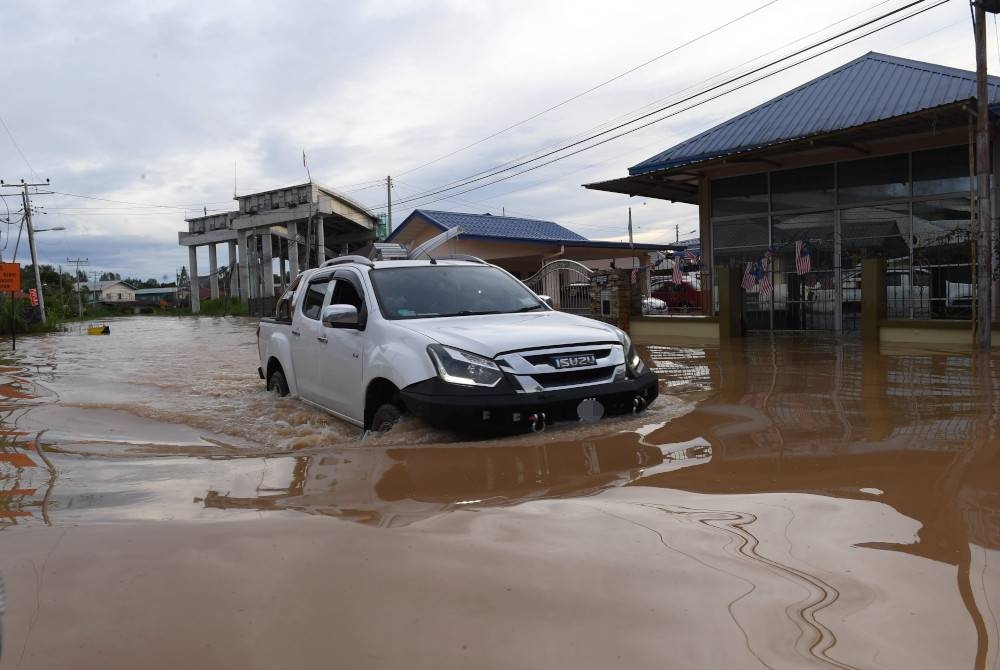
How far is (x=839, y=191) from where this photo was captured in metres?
16.0

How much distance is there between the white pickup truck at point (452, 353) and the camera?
4984 millimetres

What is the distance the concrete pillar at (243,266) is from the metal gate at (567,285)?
3747 centimetres

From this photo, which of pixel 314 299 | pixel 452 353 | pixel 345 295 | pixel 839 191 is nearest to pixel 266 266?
pixel 839 191

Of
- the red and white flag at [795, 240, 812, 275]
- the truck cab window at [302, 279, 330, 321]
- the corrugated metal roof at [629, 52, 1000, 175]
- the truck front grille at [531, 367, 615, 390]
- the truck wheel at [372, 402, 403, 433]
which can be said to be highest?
the corrugated metal roof at [629, 52, 1000, 175]

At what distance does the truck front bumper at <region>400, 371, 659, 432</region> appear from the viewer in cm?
488

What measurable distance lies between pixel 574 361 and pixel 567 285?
14183mm

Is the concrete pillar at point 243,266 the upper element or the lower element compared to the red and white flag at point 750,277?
upper

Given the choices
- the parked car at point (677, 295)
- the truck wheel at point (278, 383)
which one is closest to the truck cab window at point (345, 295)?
the truck wheel at point (278, 383)

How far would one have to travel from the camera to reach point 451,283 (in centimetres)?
655

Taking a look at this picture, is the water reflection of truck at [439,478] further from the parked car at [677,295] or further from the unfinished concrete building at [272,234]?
the unfinished concrete building at [272,234]

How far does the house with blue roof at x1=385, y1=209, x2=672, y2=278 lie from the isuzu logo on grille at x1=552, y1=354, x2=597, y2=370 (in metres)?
25.9

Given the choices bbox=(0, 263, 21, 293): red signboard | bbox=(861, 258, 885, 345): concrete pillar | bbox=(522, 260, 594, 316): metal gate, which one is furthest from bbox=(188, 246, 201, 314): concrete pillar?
bbox=(861, 258, 885, 345): concrete pillar

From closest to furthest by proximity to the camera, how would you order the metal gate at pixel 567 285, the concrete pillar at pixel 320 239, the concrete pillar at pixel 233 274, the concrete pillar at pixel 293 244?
1. the metal gate at pixel 567 285
2. the concrete pillar at pixel 320 239
3. the concrete pillar at pixel 293 244
4. the concrete pillar at pixel 233 274

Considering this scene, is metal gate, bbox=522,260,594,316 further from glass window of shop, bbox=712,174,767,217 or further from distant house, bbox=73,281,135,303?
distant house, bbox=73,281,135,303
